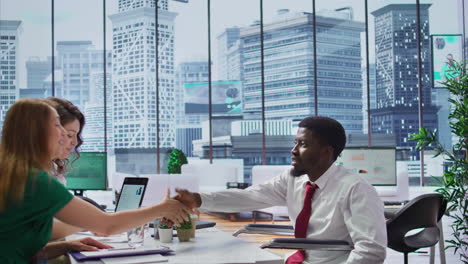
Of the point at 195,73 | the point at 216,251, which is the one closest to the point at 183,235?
the point at 216,251

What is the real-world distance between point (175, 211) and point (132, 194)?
0.44 meters

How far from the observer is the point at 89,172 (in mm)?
5387

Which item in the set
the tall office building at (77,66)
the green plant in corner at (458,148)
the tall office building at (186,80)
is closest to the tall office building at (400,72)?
the tall office building at (186,80)

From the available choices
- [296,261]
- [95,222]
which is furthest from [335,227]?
[95,222]

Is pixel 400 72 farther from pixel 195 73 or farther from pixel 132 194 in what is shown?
pixel 132 194

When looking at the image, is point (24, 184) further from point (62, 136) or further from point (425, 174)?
point (425, 174)

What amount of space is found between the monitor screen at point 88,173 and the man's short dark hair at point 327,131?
3308 millimetres

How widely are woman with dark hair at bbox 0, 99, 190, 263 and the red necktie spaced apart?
0.99m

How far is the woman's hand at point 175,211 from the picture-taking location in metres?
2.17

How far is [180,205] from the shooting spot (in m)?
2.26

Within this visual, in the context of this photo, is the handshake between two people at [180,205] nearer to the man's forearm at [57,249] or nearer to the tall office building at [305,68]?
the man's forearm at [57,249]

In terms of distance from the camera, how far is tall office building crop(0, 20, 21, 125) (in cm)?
909

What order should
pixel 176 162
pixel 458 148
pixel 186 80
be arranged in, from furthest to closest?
1. pixel 186 80
2. pixel 176 162
3. pixel 458 148

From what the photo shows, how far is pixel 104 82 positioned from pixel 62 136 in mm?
7730
